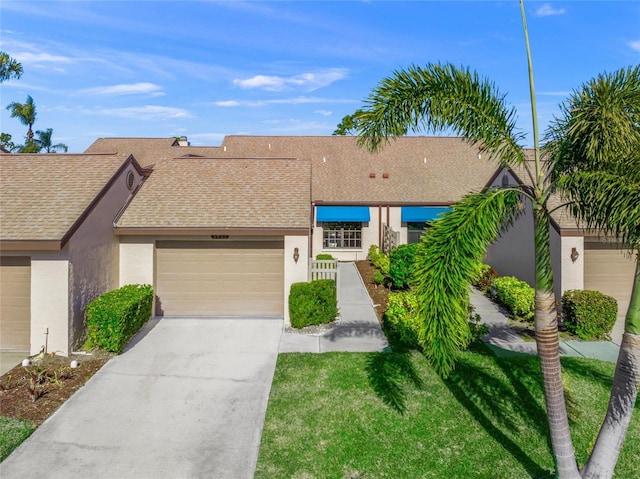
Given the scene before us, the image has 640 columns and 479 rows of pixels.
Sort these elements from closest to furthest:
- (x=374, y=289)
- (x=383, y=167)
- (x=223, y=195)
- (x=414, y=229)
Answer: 1. (x=223, y=195)
2. (x=374, y=289)
3. (x=414, y=229)
4. (x=383, y=167)

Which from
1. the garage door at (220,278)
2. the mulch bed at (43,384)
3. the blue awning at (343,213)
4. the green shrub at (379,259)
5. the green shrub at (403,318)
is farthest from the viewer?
the blue awning at (343,213)

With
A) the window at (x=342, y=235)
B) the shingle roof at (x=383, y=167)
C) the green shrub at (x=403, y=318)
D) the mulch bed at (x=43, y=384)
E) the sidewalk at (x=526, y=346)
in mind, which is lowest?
the mulch bed at (x=43, y=384)

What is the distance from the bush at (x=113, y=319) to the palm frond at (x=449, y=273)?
316 inches

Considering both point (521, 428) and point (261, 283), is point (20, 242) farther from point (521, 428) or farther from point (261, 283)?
point (521, 428)

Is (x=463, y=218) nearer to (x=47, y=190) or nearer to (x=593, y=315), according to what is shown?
(x=593, y=315)

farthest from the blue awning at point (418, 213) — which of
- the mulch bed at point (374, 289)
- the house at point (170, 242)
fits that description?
the house at point (170, 242)

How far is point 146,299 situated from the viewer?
1240 centimetres

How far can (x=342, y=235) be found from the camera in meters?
24.5

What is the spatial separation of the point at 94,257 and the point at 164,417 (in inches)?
231

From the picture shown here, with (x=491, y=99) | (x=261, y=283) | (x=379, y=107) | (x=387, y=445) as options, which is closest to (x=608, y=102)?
(x=491, y=99)

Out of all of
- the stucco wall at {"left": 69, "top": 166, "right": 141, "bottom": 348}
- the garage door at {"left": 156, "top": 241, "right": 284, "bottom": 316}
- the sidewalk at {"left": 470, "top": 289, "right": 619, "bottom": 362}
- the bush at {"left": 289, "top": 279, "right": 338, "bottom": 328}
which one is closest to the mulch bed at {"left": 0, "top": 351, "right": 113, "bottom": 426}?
the stucco wall at {"left": 69, "top": 166, "right": 141, "bottom": 348}

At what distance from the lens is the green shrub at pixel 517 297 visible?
517 inches

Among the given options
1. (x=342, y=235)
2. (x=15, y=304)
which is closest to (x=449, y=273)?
(x=15, y=304)

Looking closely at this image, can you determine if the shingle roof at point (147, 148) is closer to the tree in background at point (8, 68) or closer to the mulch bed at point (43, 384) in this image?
the tree in background at point (8, 68)
